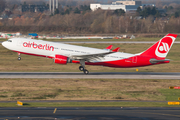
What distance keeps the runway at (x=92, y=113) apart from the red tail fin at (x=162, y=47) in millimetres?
19291

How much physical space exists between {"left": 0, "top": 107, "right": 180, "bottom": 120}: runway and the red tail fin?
19291 millimetres

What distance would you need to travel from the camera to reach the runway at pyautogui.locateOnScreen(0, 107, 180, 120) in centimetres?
2586

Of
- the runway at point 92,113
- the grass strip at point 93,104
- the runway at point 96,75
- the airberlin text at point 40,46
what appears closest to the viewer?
the runway at point 92,113

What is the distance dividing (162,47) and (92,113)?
23.9m

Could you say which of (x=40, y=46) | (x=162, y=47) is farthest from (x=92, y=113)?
(x=162, y=47)

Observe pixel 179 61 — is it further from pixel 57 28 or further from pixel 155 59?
→ pixel 57 28

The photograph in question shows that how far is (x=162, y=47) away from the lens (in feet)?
153

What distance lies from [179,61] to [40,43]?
1427 inches

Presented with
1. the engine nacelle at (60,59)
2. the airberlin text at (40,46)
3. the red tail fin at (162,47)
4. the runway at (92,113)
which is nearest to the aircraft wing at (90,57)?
the engine nacelle at (60,59)

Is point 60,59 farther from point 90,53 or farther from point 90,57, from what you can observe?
point 90,53

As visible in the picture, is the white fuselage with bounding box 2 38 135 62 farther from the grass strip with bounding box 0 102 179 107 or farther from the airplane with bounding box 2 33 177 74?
the grass strip with bounding box 0 102 179 107

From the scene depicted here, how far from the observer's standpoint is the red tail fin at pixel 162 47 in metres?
46.1

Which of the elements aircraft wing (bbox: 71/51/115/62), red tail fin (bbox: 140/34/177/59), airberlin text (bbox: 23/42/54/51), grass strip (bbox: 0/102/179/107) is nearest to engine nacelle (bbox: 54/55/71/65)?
aircraft wing (bbox: 71/51/115/62)

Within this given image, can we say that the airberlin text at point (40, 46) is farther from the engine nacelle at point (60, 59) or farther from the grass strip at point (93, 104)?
the grass strip at point (93, 104)
